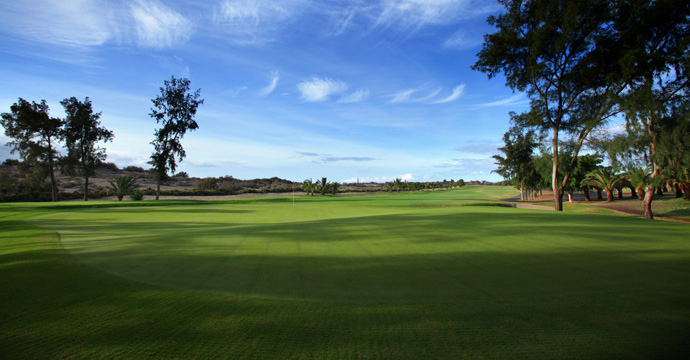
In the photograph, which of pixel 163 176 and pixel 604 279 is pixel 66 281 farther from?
pixel 163 176

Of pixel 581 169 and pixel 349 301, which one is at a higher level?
pixel 581 169

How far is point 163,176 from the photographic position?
42.4 meters

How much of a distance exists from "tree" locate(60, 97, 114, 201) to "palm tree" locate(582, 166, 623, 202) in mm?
62003

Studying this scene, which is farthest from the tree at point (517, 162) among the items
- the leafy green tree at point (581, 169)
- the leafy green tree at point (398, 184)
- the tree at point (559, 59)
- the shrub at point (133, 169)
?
the shrub at point (133, 169)

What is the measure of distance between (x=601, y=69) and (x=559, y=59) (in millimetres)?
2640

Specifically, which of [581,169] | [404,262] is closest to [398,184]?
[581,169]

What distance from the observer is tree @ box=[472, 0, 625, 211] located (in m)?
19.5

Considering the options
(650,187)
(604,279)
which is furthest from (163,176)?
(650,187)

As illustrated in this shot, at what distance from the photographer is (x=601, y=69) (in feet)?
65.0

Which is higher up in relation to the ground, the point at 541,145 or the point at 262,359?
the point at 541,145

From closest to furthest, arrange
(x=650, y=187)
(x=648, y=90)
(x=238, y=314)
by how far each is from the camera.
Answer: (x=238, y=314) → (x=648, y=90) → (x=650, y=187)

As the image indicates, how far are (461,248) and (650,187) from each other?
70.3 feet

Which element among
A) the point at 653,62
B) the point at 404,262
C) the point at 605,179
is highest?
the point at 653,62

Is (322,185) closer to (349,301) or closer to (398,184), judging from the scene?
(398,184)
